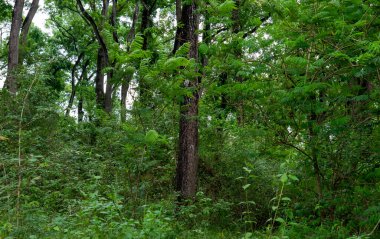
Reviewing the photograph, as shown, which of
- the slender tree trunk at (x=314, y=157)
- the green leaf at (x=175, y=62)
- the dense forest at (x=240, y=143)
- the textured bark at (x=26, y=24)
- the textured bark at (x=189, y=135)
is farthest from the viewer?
the textured bark at (x=26, y=24)

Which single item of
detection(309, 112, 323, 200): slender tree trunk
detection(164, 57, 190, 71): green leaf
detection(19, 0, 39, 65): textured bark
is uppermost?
detection(19, 0, 39, 65): textured bark

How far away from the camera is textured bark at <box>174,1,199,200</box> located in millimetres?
9750

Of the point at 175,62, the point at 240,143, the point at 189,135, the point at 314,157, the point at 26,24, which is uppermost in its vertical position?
the point at 26,24

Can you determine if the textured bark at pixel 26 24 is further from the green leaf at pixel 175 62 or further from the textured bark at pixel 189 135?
the green leaf at pixel 175 62

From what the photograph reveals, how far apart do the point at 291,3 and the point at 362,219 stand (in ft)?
11.8

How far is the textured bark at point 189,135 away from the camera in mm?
9750

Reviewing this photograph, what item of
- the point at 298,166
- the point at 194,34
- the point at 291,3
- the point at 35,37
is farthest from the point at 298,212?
the point at 35,37

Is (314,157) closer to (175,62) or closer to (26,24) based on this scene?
(175,62)

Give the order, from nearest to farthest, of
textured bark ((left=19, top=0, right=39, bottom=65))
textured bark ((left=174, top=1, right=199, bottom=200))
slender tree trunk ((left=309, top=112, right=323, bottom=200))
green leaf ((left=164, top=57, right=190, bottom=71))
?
slender tree trunk ((left=309, top=112, right=323, bottom=200)) < green leaf ((left=164, top=57, right=190, bottom=71)) < textured bark ((left=174, top=1, right=199, bottom=200)) < textured bark ((left=19, top=0, right=39, bottom=65))

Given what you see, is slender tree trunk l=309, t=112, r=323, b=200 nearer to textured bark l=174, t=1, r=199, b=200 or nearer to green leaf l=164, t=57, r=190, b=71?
green leaf l=164, t=57, r=190, b=71

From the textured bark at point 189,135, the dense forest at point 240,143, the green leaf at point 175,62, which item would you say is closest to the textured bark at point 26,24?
the dense forest at point 240,143

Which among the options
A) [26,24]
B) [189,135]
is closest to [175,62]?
[189,135]

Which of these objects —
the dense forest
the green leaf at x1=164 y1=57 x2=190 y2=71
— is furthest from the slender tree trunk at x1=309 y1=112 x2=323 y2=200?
the green leaf at x1=164 y1=57 x2=190 y2=71

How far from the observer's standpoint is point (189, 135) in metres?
9.88
